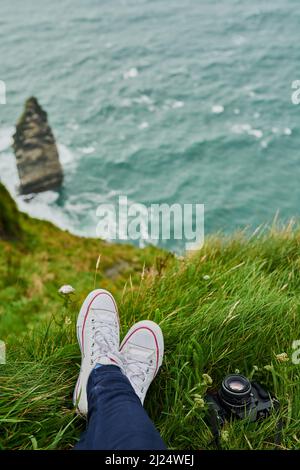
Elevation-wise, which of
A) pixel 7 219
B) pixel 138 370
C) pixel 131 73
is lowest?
pixel 131 73

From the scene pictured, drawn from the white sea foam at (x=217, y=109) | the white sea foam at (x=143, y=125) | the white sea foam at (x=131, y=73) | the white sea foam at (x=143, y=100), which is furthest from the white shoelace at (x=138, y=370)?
the white sea foam at (x=131, y=73)

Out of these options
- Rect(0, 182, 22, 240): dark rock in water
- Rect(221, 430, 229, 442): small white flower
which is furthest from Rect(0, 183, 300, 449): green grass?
Rect(0, 182, 22, 240): dark rock in water

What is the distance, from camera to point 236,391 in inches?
105

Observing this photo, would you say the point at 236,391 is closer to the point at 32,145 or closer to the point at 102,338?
the point at 102,338

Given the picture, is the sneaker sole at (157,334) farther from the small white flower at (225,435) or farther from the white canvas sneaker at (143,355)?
the small white flower at (225,435)

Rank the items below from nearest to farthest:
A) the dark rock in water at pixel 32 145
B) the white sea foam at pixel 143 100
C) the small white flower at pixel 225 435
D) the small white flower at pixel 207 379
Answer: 1. the small white flower at pixel 225 435
2. the small white flower at pixel 207 379
3. the dark rock in water at pixel 32 145
4. the white sea foam at pixel 143 100

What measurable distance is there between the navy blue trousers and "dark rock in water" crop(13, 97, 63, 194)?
34192mm

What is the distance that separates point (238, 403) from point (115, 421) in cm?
72

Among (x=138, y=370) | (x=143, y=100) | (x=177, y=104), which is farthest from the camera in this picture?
(x=143, y=100)

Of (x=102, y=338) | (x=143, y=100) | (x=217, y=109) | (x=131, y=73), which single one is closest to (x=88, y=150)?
(x=143, y=100)

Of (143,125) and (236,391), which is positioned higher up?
(236,391)

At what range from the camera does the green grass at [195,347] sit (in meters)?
2.56

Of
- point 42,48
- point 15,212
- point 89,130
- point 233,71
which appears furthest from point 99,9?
point 15,212

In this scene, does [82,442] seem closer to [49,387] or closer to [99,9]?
[49,387]
